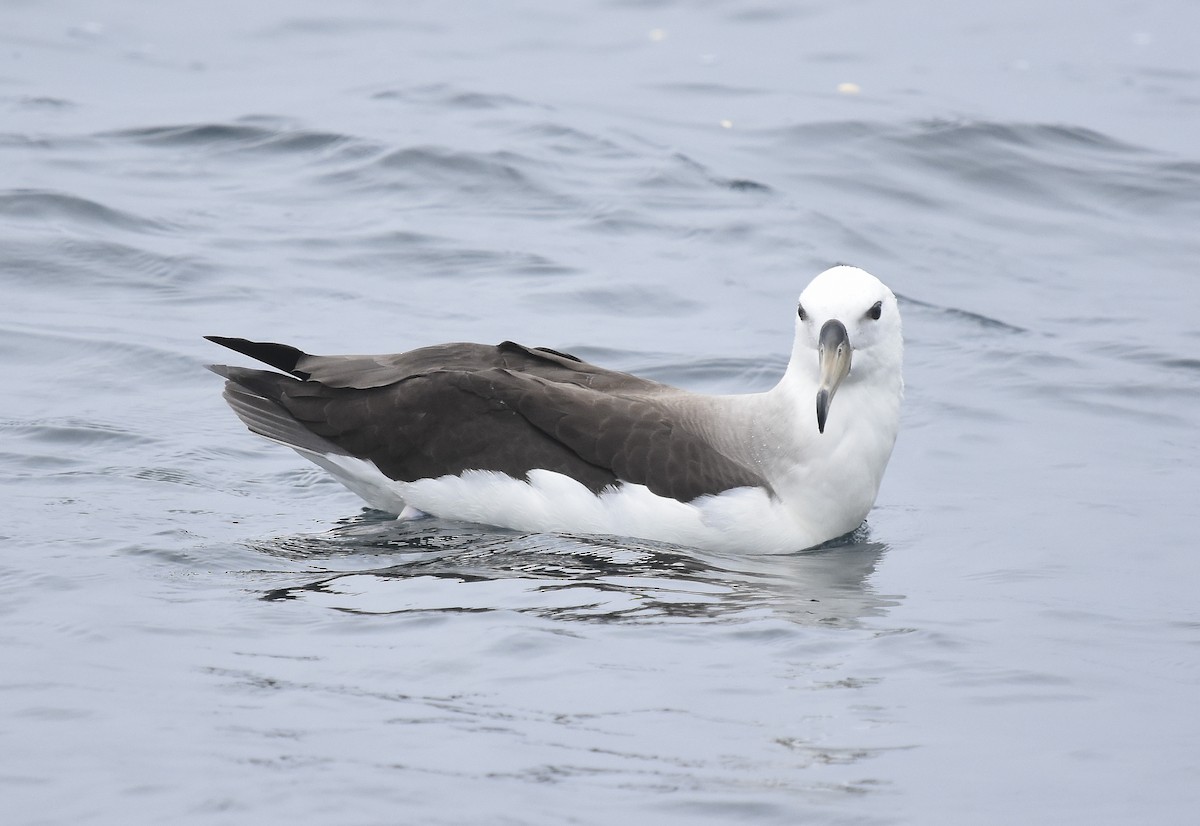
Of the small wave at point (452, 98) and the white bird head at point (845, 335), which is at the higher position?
the small wave at point (452, 98)

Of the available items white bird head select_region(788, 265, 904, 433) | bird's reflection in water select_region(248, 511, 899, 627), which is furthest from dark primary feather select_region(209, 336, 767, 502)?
white bird head select_region(788, 265, 904, 433)

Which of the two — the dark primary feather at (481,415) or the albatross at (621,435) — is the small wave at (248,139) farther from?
the albatross at (621,435)

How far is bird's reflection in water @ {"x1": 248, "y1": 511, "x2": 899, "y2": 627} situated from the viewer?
7863mm

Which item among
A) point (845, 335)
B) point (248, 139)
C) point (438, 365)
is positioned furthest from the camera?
point (248, 139)

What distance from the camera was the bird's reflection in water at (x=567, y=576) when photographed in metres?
7.86

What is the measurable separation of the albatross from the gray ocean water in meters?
0.26

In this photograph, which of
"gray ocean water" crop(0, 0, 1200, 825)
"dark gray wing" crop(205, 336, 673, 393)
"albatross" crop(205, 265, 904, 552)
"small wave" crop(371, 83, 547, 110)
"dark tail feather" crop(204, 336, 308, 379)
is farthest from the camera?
"small wave" crop(371, 83, 547, 110)

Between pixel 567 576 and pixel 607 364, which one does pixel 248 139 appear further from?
pixel 567 576

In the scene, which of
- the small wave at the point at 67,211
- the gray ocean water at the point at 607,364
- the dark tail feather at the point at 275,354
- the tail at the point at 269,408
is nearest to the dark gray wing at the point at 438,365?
the dark tail feather at the point at 275,354

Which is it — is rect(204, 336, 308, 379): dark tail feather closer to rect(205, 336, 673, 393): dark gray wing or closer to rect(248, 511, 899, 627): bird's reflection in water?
rect(205, 336, 673, 393): dark gray wing

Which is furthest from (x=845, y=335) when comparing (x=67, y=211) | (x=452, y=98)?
(x=452, y=98)

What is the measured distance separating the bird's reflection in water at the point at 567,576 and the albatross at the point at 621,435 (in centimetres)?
15

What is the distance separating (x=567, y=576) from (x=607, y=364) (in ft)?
15.3

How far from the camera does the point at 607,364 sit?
12891 mm
